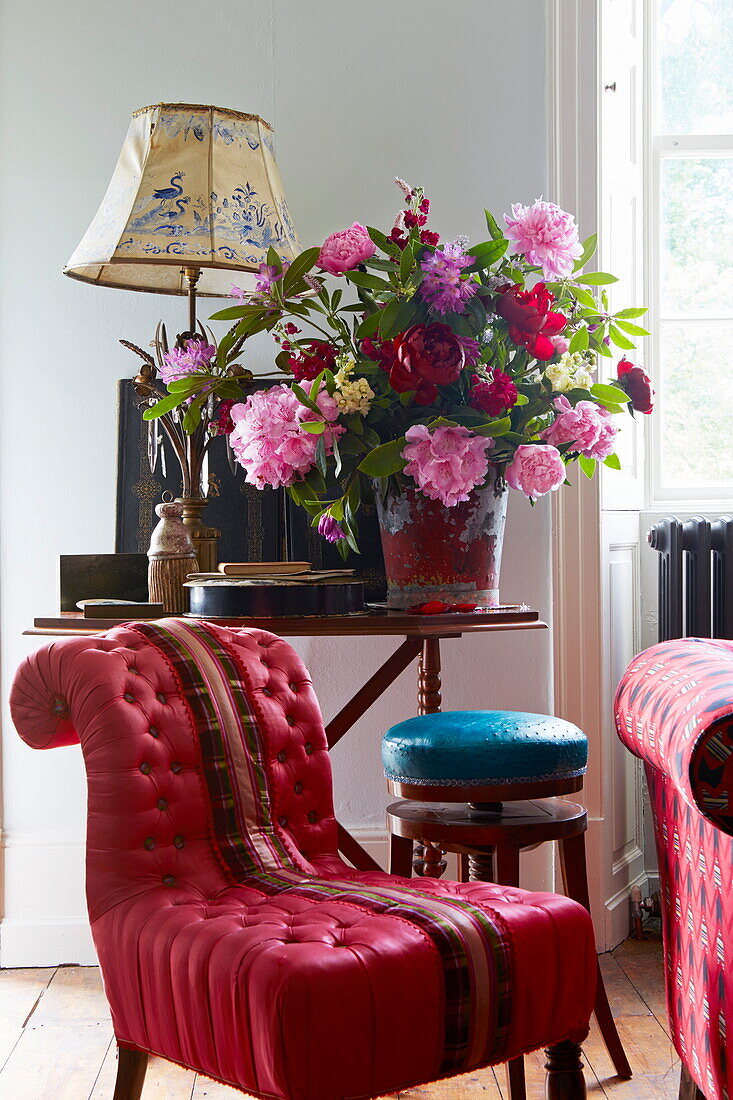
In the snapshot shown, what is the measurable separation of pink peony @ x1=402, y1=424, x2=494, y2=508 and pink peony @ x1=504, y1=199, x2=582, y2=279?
1.20 feet

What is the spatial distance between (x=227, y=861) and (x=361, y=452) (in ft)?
2.53

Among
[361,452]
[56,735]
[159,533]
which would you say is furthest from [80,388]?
[56,735]

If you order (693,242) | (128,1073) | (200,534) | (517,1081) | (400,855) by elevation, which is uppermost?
(693,242)

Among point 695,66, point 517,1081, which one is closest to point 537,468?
point 517,1081

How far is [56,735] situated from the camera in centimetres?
→ 154

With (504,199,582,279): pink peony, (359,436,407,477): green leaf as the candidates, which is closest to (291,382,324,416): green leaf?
(359,436,407,477): green leaf

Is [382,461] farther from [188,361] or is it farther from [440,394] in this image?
[188,361]

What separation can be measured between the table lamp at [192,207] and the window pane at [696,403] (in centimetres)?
133

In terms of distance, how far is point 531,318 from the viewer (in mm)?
1920

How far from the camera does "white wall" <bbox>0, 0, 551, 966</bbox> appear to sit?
8.75 feet

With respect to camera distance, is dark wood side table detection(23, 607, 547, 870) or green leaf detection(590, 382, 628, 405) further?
green leaf detection(590, 382, 628, 405)

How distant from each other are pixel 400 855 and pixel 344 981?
85 cm

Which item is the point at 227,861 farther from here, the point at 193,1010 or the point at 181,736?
the point at 193,1010

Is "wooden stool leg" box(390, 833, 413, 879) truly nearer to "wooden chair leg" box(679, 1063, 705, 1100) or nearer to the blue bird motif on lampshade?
"wooden chair leg" box(679, 1063, 705, 1100)
